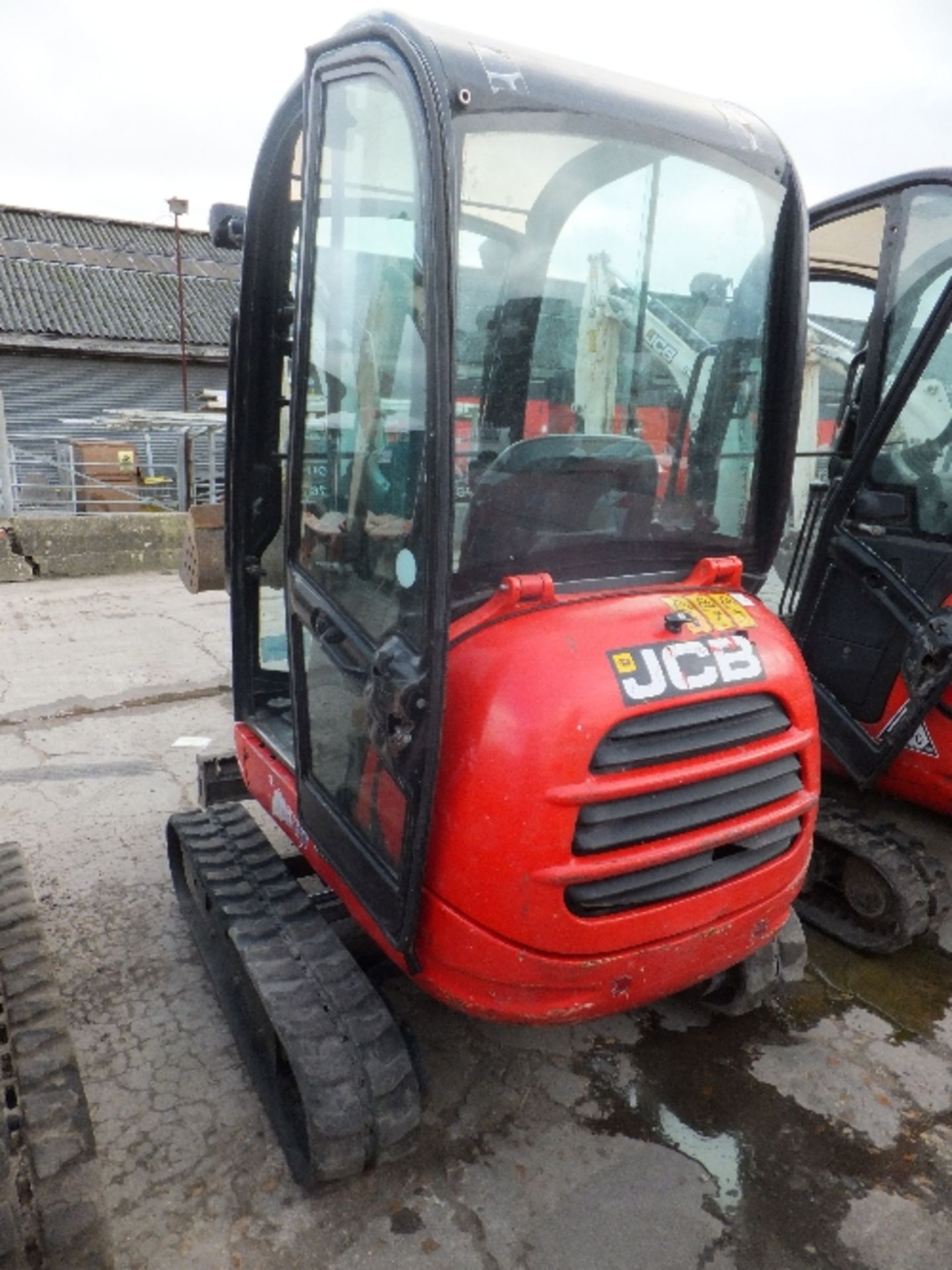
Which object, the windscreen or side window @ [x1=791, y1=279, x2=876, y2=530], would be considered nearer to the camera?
the windscreen

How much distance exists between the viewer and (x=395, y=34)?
5.74ft

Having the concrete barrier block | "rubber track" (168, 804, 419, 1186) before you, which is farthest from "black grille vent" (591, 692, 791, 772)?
the concrete barrier block

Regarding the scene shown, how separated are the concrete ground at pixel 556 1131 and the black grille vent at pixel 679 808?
0.95 meters

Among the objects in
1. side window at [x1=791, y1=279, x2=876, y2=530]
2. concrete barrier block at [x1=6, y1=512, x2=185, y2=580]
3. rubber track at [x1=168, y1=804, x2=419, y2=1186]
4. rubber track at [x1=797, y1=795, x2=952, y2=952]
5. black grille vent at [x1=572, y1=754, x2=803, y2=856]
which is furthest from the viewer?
concrete barrier block at [x1=6, y1=512, x2=185, y2=580]

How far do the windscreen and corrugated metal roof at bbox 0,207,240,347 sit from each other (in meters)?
17.2

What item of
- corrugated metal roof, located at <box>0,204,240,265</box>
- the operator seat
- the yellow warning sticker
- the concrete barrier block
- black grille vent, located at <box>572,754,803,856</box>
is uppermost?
corrugated metal roof, located at <box>0,204,240,265</box>

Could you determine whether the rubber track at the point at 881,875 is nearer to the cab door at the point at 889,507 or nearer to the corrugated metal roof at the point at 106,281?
the cab door at the point at 889,507

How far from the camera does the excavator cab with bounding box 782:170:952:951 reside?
123 inches

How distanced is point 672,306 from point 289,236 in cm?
118

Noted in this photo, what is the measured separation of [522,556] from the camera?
6.70 ft

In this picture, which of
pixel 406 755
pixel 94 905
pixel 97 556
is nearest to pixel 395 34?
pixel 406 755

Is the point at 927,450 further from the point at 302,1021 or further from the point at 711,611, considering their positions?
the point at 302,1021

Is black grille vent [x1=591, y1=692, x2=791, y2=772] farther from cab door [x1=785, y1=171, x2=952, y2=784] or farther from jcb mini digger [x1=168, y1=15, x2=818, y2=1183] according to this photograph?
cab door [x1=785, y1=171, x2=952, y2=784]

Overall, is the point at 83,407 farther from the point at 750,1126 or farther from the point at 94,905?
the point at 750,1126
